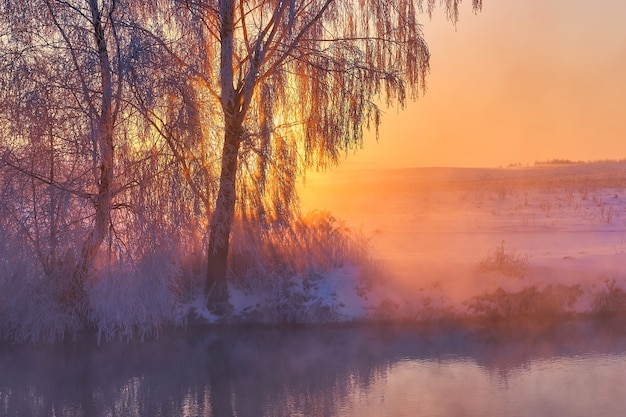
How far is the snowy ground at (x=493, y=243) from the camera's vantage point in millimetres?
15234

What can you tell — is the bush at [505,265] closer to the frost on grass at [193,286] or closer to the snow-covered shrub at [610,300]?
the snow-covered shrub at [610,300]

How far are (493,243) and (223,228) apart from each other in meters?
7.41

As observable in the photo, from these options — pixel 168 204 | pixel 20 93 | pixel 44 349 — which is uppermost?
pixel 20 93

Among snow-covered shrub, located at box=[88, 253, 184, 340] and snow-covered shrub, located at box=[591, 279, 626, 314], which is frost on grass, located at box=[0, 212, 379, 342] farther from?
snow-covered shrub, located at box=[591, 279, 626, 314]

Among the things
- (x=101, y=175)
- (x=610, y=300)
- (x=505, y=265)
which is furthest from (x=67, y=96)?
(x=610, y=300)

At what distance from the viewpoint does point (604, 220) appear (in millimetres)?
23078

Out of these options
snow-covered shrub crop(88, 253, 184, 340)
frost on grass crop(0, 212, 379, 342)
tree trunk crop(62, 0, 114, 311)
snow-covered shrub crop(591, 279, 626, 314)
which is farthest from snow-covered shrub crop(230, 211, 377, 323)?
snow-covered shrub crop(591, 279, 626, 314)

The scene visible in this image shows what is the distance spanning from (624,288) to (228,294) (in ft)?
22.8

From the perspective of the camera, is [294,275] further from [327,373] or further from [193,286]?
[327,373]

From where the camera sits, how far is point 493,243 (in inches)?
774

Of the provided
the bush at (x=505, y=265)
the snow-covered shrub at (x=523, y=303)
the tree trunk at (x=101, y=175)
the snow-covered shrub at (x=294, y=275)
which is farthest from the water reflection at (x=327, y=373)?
the bush at (x=505, y=265)

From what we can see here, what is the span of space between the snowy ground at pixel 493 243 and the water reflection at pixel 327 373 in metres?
0.78

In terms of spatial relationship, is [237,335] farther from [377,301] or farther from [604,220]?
[604,220]

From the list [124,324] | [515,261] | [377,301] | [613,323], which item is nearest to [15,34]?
[124,324]
